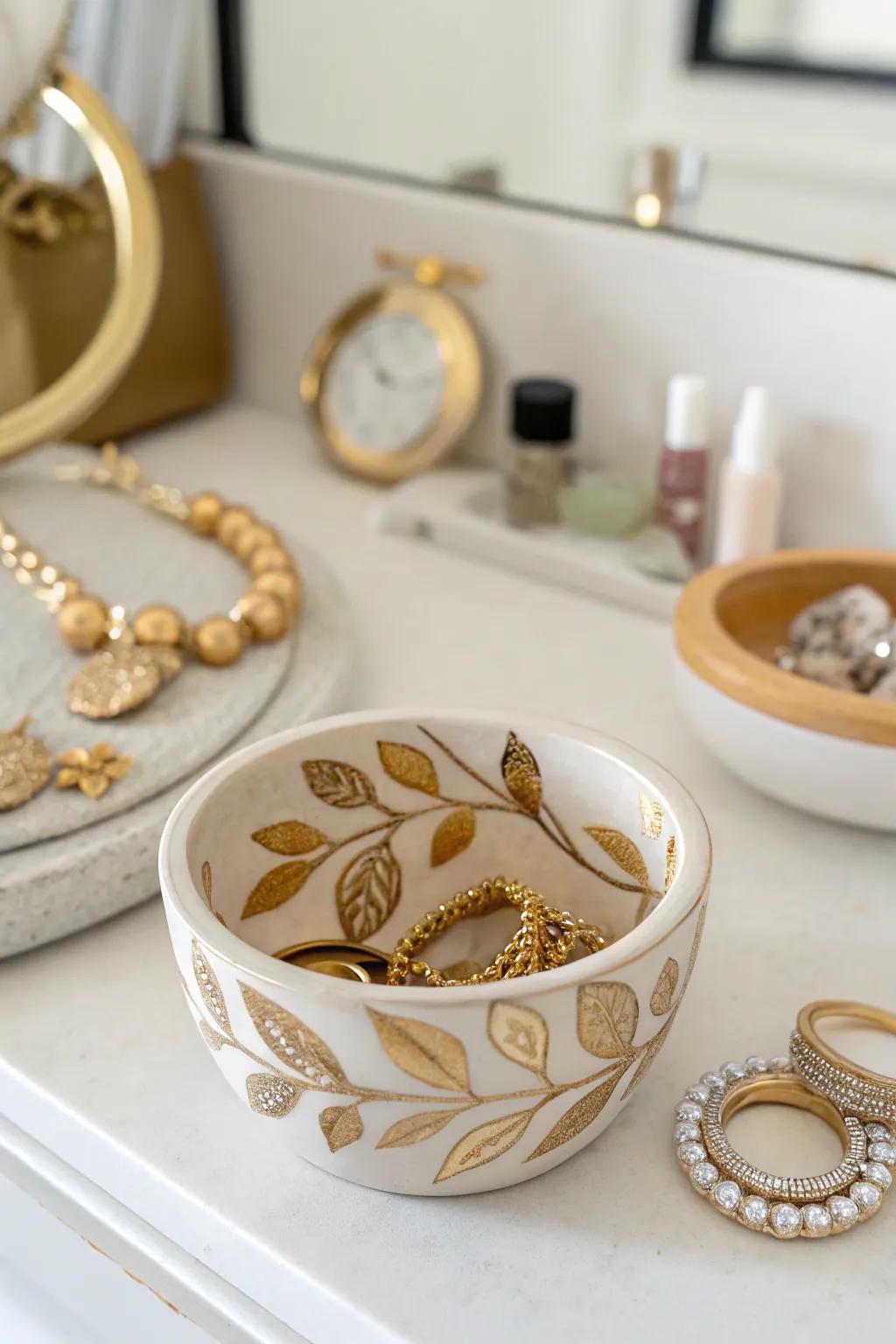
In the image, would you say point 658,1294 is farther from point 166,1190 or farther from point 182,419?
point 182,419

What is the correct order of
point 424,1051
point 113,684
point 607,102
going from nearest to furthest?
point 424,1051 → point 113,684 → point 607,102

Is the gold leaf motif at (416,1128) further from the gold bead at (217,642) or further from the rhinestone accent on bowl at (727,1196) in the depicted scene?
the gold bead at (217,642)

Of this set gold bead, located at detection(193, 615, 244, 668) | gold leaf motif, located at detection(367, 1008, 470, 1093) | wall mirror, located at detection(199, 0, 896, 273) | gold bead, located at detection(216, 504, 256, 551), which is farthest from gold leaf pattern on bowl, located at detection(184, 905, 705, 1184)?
wall mirror, located at detection(199, 0, 896, 273)

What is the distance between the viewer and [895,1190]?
1.22 ft

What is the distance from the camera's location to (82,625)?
0.56 meters

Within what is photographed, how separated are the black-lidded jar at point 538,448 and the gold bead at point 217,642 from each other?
24 centimetres

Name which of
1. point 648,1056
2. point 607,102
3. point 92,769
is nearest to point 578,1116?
point 648,1056

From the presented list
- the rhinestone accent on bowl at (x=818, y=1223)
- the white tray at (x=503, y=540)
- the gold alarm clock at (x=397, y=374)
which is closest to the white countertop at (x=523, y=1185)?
the rhinestone accent on bowl at (x=818, y=1223)

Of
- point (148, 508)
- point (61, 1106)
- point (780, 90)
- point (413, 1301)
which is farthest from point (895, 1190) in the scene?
point (780, 90)

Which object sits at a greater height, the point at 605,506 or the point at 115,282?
the point at 115,282

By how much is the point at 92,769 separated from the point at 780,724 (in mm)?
250

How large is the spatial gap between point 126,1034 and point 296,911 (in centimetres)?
7

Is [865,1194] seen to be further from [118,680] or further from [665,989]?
[118,680]

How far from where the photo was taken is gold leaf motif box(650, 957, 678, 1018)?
341mm
